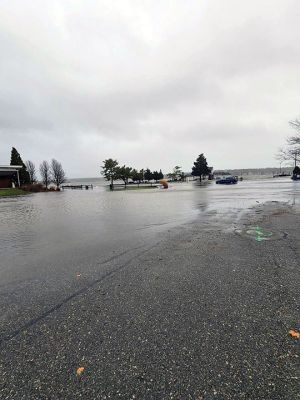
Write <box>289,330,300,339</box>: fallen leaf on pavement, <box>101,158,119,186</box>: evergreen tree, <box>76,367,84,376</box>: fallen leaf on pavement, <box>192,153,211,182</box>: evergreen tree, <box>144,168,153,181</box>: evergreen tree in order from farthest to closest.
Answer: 1. <box>144,168,153,181</box>: evergreen tree
2. <box>192,153,211,182</box>: evergreen tree
3. <box>101,158,119,186</box>: evergreen tree
4. <box>289,330,300,339</box>: fallen leaf on pavement
5. <box>76,367,84,376</box>: fallen leaf on pavement

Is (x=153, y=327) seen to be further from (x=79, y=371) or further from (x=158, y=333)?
(x=79, y=371)

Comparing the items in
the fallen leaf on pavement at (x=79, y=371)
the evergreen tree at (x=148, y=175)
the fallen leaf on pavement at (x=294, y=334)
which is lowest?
the fallen leaf on pavement at (x=294, y=334)

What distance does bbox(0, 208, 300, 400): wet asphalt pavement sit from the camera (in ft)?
6.78

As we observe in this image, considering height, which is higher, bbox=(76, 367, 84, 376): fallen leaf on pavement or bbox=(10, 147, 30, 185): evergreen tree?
bbox=(10, 147, 30, 185): evergreen tree

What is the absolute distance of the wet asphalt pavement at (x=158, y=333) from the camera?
2066mm

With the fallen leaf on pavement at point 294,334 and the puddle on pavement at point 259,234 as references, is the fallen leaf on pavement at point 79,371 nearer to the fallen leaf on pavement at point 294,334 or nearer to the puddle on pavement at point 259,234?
the fallen leaf on pavement at point 294,334

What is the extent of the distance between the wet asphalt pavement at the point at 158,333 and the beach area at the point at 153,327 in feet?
0.04

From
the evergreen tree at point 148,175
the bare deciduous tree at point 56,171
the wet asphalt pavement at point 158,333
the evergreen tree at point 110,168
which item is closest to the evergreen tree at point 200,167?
the evergreen tree at point 148,175

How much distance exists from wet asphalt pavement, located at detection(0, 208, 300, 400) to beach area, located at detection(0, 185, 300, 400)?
0.04 feet

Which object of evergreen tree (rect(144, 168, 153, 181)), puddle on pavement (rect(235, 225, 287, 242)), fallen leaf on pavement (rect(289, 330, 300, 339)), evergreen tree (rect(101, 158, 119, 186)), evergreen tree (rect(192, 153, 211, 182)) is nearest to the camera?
fallen leaf on pavement (rect(289, 330, 300, 339))

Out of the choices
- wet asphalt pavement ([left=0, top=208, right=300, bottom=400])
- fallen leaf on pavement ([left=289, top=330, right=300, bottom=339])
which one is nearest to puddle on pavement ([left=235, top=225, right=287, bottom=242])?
wet asphalt pavement ([left=0, top=208, right=300, bottom=400])

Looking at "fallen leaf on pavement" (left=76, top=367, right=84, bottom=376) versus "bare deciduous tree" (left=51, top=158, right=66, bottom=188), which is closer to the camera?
"fallen leaf on pavement" (left=76, top=367, right=84, bottom=376)

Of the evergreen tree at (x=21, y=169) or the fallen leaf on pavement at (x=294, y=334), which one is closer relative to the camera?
the fallen leaf on pavement at (x=294, y=334)

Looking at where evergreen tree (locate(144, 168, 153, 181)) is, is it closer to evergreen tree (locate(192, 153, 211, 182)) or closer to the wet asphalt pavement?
evergreen tree (locate(192, 153, 211, 182))
